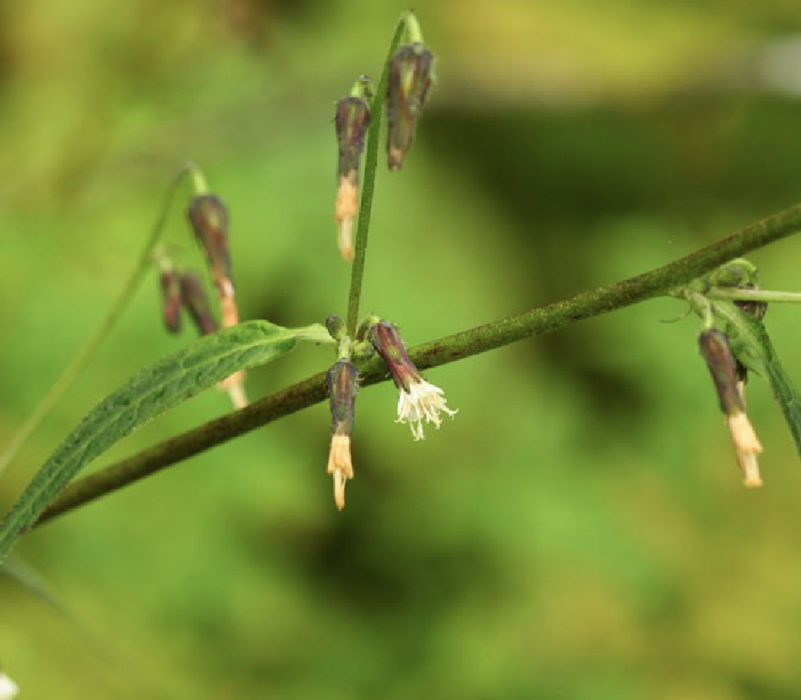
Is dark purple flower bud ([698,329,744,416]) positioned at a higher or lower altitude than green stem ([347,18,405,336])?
lower

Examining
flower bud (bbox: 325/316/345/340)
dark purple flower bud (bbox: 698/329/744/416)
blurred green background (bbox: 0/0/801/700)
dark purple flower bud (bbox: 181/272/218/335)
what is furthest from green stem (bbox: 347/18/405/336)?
blurred green background (bbox: 0/0/801/700)

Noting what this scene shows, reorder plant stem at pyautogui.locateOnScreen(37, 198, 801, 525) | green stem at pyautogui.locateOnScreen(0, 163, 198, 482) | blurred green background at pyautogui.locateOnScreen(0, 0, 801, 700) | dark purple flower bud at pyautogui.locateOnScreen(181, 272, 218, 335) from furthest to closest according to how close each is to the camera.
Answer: blurred green background at pyautogui.locateOnScreen(0, 0, 801, 700)
dark purple flower bud at pyautogui.locateOnScreen(181, 272, 218, 335)
green stem at pyautogui.locateOnScreen(0, 163, 198, 482)
plant stem at pyautogui.locateOnScreen(37, 198, 801, 525)

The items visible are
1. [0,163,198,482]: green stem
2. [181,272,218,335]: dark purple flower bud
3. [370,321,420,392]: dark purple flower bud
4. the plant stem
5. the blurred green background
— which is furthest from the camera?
the blurred green background

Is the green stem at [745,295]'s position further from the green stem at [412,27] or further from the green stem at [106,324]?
the green stem at [106,324]

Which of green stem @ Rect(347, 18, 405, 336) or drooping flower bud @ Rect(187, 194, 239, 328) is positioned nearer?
green stem @ Rect(347, 18, 405, 336)

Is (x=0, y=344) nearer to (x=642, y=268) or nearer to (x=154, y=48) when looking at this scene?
(x=154, y=48)

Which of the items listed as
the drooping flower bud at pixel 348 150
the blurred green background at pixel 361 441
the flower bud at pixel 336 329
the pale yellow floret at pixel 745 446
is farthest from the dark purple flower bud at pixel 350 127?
the blurred green background at pixel 361 441

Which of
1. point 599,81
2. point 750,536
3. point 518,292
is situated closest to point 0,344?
point 518,292

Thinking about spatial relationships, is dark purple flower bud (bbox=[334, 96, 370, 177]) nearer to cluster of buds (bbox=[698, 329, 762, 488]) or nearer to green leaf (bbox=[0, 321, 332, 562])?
green leaf (bbox=[0, 321, 332, 562])
